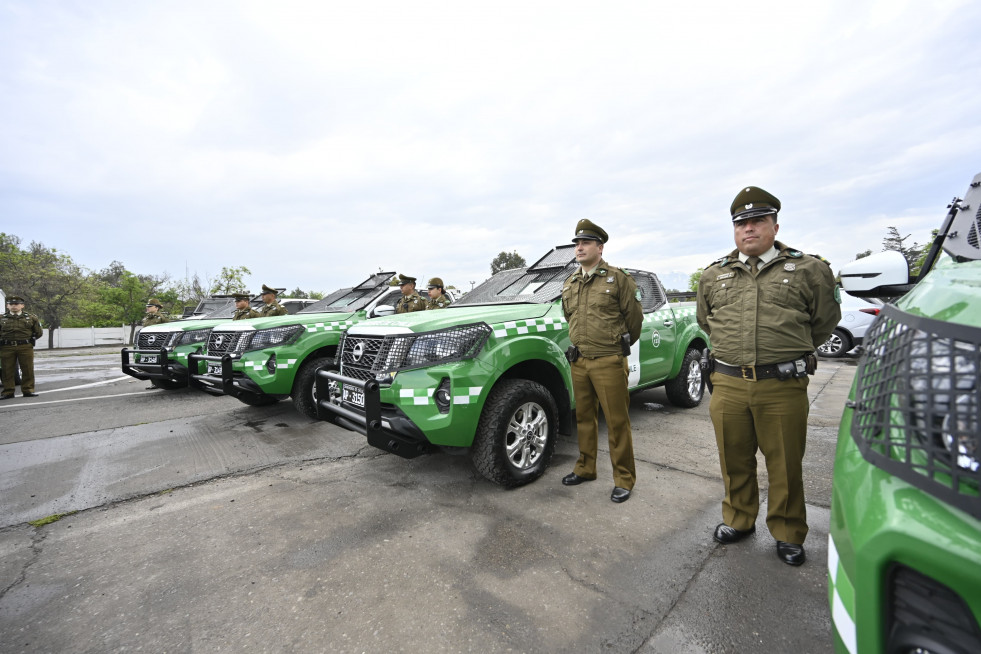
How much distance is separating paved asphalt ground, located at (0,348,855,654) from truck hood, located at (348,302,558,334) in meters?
1.16

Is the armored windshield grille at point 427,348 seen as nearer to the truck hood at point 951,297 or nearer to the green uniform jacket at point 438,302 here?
the truck hood at point 951,297

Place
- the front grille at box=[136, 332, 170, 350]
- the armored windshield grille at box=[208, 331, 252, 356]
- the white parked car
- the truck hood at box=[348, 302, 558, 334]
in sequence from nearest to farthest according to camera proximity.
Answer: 1. the truck hood at box=[348, 302, 558, 334]
2. the armored windshield grille at box=[208, 331, 252, 356]
3. the front grille at box=[136, 332, 170, 350]
4. the white parked car

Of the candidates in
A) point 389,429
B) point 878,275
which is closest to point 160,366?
point 389,429

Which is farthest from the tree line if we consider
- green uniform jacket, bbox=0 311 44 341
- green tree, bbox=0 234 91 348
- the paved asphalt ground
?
the paved asphalt ground

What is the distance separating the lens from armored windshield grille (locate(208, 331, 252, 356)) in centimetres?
519

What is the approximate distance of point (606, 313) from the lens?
9.97ft

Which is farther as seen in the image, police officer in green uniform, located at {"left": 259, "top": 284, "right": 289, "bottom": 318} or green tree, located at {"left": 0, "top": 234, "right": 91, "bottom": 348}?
green tree, located at {"left": 0, "top": 234, "right": 91, "bottom": 348}

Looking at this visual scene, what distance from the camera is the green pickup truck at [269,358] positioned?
4.94 metres

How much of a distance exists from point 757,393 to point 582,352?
1131 mm

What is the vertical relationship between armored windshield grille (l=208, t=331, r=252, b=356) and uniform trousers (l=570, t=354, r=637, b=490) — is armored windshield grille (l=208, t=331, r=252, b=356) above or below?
above

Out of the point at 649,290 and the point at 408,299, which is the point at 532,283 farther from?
the point at 408,299

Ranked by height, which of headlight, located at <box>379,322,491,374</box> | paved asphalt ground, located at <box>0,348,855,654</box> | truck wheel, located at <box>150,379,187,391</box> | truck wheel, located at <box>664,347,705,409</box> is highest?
headlight, located at <box>379,322,491,374</box>

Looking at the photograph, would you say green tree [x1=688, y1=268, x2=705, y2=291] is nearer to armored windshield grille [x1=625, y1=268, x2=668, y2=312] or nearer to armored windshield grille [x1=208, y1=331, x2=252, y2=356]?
armored windshield grille [x1=625, y1=268, x2=668, y2=312]

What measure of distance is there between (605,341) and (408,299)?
393 cm
